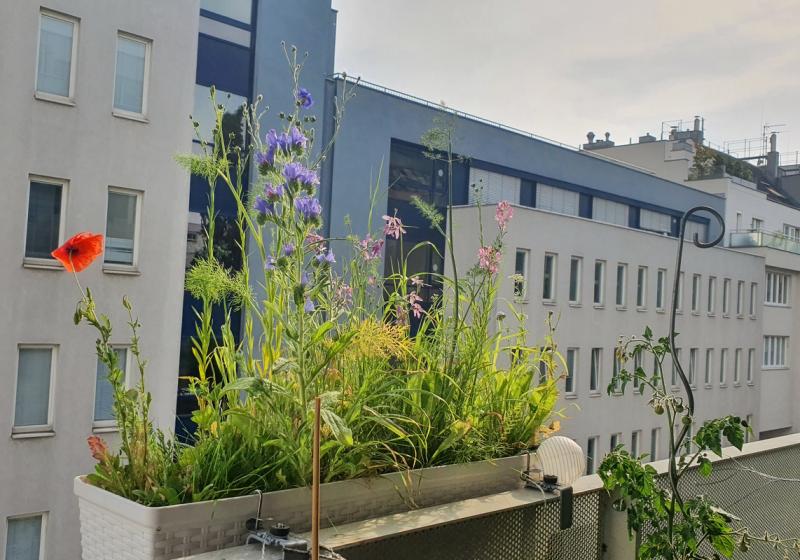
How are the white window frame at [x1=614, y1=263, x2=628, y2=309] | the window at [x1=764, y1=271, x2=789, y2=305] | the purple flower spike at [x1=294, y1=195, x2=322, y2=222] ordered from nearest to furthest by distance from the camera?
the purple flower spike at [x1=294, y1=195, x2=322, y2=222]
the white window frame at [x1=614, y1=263, x2=628, y2=309]
the window at [x1=764, y1=271, x2=789, y2=305]

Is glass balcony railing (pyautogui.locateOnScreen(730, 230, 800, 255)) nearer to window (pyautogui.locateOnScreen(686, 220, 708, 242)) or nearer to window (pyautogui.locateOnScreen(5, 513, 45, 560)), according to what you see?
window (pyautogui.locateOnScreen(686, 220, 708, 242))

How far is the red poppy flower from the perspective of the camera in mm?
1950

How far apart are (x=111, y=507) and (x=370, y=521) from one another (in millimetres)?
659

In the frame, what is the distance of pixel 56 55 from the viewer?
12859mm

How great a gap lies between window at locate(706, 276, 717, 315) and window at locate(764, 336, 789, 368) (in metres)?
5.02

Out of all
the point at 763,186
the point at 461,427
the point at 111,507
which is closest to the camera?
the point at 111,507

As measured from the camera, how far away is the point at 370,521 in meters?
2.20

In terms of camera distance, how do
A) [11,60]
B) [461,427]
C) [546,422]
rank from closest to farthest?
[461,427] < [546,422] < [11,60]

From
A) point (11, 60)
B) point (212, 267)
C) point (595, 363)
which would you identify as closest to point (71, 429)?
point (11, 60)

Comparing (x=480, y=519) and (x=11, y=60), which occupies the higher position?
(x=11, y=60)

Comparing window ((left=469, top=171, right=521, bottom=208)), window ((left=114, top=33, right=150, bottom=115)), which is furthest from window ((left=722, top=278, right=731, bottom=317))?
window ((left=114, top=33, right=150, bottom=115))

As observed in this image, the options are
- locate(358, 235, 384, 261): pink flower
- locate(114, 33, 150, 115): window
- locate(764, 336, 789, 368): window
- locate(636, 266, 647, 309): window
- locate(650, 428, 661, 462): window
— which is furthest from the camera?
locate(764, 336, 789, 368): window

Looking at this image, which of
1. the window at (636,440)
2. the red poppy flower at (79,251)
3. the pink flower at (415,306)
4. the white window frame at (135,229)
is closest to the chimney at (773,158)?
the window at (636,440)

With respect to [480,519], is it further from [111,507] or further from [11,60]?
[11,60]
